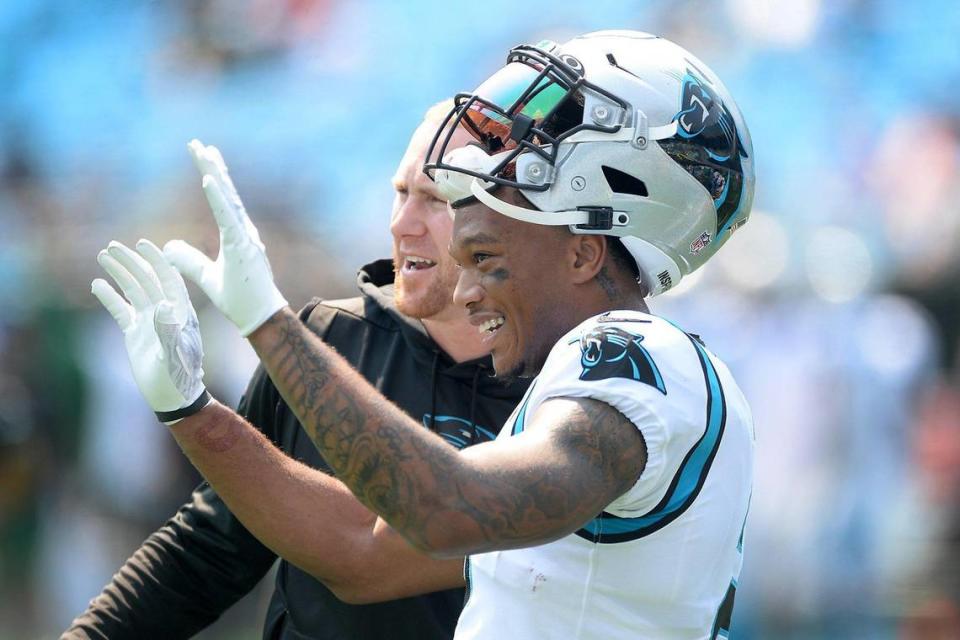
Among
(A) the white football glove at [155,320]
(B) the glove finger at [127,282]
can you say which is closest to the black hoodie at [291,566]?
(A) the white football glove at [155,320]

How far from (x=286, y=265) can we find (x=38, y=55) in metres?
4.29

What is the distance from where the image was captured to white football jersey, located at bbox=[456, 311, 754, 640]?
7.25ft

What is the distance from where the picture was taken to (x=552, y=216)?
8.24ft

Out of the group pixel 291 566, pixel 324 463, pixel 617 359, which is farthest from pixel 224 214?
pixel 291 566

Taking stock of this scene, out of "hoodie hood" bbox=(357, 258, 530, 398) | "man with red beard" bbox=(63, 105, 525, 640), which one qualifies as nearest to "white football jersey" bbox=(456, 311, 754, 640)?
"man with red beard" bbox=(63, 105, 525, 640)

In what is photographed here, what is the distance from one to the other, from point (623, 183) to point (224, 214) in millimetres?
742

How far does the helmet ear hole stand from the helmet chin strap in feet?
0.25

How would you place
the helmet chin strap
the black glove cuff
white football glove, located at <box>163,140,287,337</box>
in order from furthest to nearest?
the black glove cuff
the helmet chin strap
white football glove, located at <box>163,140,287,337</box>

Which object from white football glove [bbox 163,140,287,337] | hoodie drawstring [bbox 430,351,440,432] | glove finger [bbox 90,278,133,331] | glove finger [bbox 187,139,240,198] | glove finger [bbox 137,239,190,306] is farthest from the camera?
hoodie drawstring [bbox 430,351,440,432]

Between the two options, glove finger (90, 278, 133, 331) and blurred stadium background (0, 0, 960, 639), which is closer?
glove finger (90, 278, 133, 331)

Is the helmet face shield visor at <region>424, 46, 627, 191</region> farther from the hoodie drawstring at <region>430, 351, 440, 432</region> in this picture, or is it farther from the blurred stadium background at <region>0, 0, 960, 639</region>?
the blurred stadium background at <region>0, 0, 960, 639</region>

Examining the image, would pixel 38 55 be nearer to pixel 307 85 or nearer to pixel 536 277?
pixel 307 85

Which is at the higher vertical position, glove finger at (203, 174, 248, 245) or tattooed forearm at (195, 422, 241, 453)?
glove finger at (203, 174, 248, 245)

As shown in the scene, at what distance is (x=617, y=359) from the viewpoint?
2221mm
